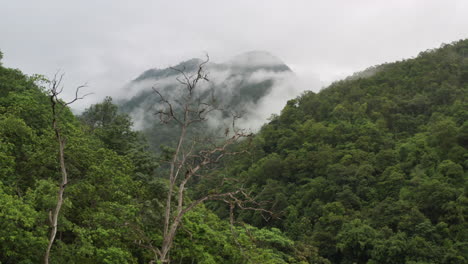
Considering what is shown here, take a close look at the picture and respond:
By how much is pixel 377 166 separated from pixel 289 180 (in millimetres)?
9047

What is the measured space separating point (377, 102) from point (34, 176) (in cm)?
4151

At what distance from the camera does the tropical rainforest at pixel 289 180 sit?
38.9 ft

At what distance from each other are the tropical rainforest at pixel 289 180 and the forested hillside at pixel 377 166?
0.41 feet

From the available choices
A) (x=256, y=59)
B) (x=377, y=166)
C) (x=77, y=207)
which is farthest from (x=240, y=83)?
(x=77, y=207)

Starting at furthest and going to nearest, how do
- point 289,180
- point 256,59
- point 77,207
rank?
point 256,59
point 289,180
point 77,207

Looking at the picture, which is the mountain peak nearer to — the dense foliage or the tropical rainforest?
the tropical rainforest

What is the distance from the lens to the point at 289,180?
136 feet

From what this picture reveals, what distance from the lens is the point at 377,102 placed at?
157ft

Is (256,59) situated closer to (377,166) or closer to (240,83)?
(240,83)

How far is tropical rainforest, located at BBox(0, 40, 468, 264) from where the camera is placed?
467 inches

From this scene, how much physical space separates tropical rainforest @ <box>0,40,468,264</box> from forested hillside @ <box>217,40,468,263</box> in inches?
4.9

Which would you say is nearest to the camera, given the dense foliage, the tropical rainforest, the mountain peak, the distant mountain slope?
the dense foliage

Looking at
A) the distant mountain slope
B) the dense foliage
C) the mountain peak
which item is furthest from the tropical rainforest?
the mountain peak

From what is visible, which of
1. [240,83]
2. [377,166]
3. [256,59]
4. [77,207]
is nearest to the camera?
[77,207]
